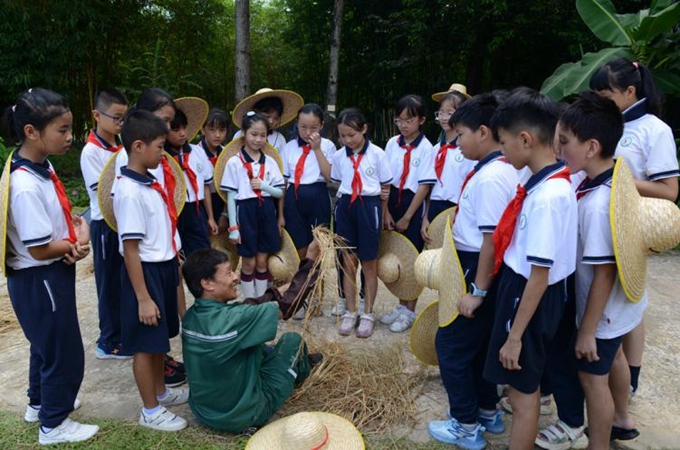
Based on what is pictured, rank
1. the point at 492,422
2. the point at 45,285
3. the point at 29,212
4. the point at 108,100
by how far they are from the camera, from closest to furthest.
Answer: the point at 29,212 → the point at 45,285 → the point at 492,422 → the point at 108,100

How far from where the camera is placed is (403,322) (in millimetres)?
3957

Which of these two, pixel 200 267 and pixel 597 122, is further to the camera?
pixel 200 267

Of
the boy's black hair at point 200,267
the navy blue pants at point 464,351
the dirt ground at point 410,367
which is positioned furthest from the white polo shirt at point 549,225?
the boy's black hair at point 200,267

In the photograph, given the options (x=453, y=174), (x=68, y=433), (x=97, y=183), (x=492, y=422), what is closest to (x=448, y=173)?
(x=453, y=174)

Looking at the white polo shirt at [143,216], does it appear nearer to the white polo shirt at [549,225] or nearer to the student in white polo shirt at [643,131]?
the white polo shirt at [549,225]

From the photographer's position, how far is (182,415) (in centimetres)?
289

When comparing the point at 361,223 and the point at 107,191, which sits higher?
the point at 107,191

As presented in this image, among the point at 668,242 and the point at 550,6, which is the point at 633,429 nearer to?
the point at 668,242

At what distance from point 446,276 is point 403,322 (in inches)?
59.2

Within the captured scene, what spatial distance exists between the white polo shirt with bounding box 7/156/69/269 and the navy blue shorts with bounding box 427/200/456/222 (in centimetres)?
243

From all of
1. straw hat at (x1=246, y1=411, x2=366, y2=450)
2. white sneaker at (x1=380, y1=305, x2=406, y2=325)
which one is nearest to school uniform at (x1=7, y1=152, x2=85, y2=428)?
straw hat at (x1=246, y1=411, x2=366, y2=450)

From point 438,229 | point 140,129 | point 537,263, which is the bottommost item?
point 438,229

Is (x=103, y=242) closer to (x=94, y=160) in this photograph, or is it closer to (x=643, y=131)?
(x=94, y=160)

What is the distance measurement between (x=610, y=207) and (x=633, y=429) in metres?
1.31
